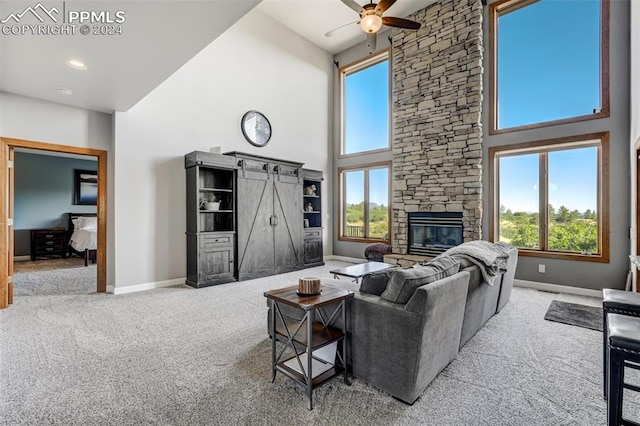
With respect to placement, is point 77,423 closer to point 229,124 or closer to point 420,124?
point 229,124

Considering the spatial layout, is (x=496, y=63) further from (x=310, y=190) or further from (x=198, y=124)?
(x=198, y=124)

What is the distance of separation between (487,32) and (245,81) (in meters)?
4.55

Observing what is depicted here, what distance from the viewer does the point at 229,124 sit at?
5.77 metres

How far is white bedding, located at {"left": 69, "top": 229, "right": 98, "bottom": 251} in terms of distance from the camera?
6.71m

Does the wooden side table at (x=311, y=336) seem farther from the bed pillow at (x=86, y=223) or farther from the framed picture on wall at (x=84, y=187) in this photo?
the framed picture on wall at (x=84, y=187)

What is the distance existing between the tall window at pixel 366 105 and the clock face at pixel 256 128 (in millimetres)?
2224

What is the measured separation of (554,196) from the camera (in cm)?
479

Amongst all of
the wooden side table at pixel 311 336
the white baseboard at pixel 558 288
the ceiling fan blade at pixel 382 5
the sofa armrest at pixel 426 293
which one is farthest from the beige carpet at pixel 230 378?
the ceiling fan blade at pixel 382 5

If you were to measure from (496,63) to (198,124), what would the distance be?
538 cm

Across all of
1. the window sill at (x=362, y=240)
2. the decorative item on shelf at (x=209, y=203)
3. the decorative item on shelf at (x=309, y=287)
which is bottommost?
the window sill at (x=362, y=240)

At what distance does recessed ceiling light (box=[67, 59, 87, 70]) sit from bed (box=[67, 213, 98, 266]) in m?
4.16

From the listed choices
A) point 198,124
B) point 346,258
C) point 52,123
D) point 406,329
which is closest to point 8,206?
point 52,123

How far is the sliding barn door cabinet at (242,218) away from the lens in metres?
4.92

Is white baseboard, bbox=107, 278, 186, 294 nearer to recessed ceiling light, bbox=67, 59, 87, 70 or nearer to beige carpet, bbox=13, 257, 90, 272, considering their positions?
recessed ceiling light, bbox=67, 59, 87, 70
